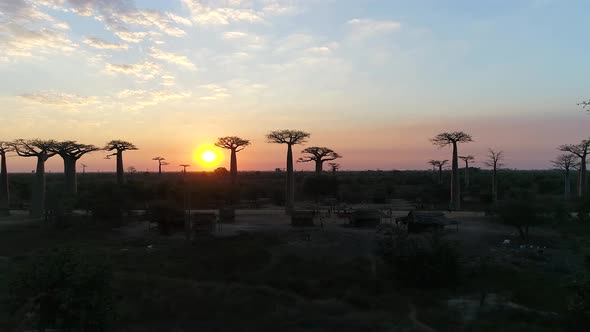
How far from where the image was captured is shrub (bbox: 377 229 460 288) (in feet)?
61.1

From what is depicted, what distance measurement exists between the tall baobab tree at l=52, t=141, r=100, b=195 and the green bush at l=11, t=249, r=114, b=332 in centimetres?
2937

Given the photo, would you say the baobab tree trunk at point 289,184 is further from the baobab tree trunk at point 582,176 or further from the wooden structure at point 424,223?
the baobab tree trunk at point 582,176

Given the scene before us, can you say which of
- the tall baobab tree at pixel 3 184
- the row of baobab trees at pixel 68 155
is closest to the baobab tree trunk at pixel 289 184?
the row of baobab trees at pixel 68 155

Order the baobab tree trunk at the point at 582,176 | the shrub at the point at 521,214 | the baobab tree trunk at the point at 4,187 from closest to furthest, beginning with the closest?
the shrub at the point at 521,214, the baobab tree trunk at the point at 4,187, the baobab tree trunk at the point at 582,176

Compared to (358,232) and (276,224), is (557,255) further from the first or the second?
(276,224)

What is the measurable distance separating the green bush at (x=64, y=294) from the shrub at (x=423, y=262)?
1205 centimetres

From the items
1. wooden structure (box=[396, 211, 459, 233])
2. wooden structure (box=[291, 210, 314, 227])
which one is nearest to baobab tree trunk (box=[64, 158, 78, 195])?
wooden structure (box=[291, 210, 314, 227])

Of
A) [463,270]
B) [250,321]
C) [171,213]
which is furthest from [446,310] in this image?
[171,213]

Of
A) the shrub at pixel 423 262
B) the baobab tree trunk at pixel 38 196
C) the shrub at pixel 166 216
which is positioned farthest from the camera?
the baobab tree trunk at pixel 38 196

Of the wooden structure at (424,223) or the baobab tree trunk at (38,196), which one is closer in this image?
the wooden structure at (424,223)

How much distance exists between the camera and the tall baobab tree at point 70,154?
37884mm

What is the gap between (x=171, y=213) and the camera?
95.9ft

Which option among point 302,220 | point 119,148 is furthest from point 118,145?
point 302,220

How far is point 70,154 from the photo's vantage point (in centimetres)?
3891
